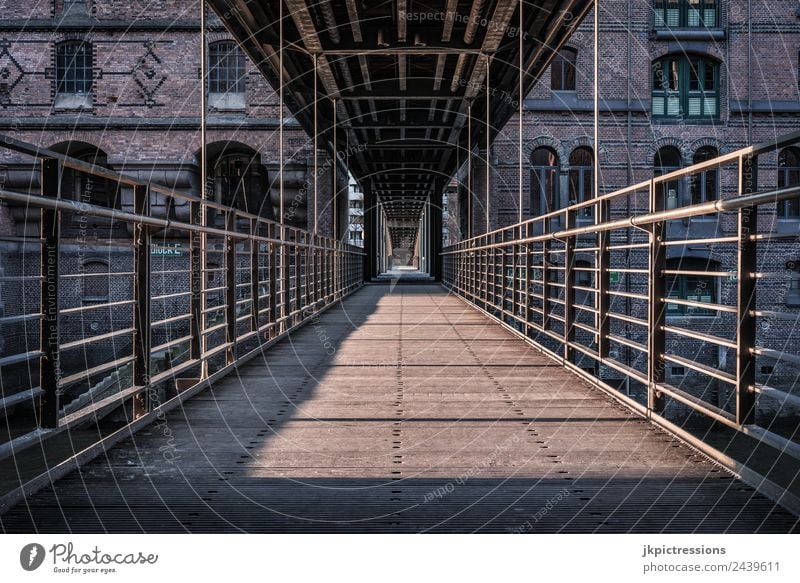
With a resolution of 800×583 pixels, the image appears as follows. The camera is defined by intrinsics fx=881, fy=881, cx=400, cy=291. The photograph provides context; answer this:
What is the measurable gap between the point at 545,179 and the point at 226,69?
959cm

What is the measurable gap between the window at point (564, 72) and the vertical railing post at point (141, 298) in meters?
Answer: 22.3

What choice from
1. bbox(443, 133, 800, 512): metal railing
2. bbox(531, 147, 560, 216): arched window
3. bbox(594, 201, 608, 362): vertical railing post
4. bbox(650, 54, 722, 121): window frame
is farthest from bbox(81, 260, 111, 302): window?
bbox(594, 201, 608, 362): vertical railing post

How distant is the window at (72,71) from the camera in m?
24.7

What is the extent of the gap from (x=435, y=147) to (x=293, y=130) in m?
4.19

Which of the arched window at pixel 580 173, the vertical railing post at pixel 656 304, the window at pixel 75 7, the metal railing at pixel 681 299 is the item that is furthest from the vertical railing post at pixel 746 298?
the window at pixel 75 7

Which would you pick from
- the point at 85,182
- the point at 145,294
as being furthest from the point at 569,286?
the point at 85,182

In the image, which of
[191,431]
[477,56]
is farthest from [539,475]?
[477,56]

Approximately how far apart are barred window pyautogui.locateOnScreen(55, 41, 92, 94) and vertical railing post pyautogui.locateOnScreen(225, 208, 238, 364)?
19.9 m

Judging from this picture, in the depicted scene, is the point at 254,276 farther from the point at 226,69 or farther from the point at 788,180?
the point at 788,180

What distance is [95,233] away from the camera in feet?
80.9

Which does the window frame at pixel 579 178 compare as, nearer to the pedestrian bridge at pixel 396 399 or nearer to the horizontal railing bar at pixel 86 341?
the pedestrian bridge at pixel 396 399

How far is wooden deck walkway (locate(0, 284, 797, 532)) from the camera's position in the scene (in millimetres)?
3012

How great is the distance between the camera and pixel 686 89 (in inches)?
1015

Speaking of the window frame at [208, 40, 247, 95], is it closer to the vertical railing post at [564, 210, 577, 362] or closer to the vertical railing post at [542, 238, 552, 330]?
the vertical railing post at [542, 238, 552, 330]
